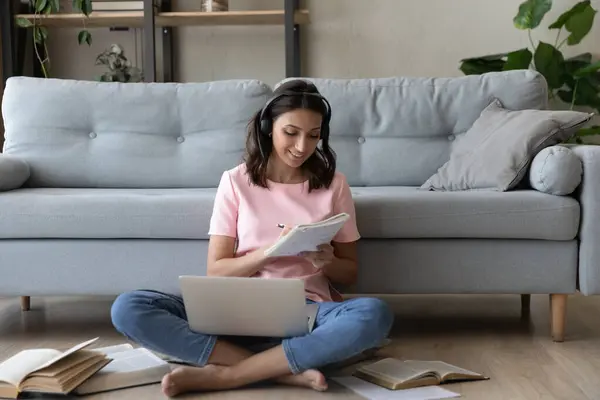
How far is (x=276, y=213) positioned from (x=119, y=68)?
7.82ft

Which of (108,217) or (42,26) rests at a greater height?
(42,26)

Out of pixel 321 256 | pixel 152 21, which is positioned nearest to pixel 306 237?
pixel 321 256

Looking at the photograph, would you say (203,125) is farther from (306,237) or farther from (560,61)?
(560,61)

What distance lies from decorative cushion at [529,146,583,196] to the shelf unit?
72.7 inches

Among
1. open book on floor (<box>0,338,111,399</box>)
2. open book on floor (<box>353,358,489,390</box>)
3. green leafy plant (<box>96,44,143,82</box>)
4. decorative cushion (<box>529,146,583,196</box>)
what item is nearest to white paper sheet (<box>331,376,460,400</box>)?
open book on floor (<box>353,358,489,390</box>)

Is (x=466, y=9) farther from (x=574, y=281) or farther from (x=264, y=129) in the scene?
(x=264, y=129)

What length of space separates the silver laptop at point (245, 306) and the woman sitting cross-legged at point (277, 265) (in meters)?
0.04

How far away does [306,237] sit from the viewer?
1789mm

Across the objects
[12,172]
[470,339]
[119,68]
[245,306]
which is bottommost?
[470,339]

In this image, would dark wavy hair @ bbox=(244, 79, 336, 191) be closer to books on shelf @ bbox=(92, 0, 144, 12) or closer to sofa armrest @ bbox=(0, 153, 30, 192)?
sofa armrest @ bbox=(0, 153, 30, 192)

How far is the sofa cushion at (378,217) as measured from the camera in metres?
2.31

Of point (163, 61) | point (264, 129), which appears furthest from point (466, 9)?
point (264, 129)

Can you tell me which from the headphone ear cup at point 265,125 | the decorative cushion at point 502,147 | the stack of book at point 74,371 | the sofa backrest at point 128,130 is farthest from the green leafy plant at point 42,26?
the stack of book at point 74,371

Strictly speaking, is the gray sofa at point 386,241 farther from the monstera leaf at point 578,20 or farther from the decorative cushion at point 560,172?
the monstera leaf at point 578,20
